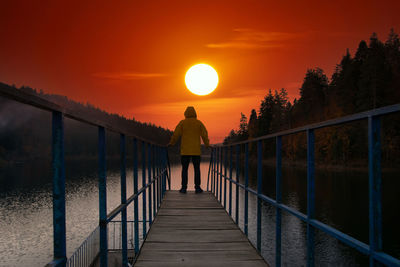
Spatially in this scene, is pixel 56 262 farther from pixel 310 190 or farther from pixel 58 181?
pixel 310 190

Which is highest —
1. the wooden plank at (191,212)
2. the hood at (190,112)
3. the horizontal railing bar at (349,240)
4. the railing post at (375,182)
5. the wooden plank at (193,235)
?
the hood at (190,112)

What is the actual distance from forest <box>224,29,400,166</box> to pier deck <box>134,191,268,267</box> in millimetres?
39117

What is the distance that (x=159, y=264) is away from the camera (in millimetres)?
3436

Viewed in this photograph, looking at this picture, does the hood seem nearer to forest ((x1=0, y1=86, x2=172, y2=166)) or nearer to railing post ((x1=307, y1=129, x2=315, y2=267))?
railing post ((x1=307, y1=129, x2=315, y2=267))

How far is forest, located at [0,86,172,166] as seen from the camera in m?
148

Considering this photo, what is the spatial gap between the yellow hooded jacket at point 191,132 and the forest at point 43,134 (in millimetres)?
144220

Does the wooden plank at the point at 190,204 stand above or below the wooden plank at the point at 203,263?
below

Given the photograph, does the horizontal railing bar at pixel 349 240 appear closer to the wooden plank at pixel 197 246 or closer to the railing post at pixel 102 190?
the railing post at pixel 102 190

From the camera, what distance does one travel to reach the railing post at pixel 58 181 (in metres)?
1.55

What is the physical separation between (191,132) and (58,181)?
6.10 m

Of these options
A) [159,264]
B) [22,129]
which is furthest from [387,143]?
[22,129]

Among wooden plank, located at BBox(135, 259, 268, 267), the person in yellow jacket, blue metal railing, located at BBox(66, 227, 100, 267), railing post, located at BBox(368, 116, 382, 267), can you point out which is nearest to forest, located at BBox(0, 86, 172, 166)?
blue metal railing, located at BBox(66, 227, 100, 267)

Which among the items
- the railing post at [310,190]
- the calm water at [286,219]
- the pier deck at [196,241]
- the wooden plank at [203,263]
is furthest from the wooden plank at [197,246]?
the calm water at [286,219]

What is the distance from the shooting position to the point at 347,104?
53.6 metres
